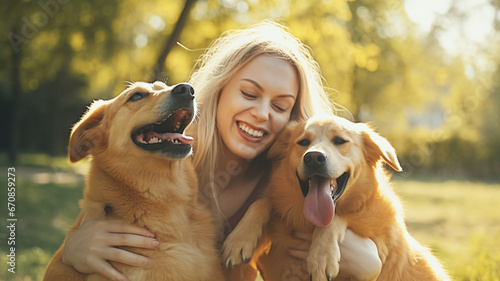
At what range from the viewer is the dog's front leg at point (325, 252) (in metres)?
2.37

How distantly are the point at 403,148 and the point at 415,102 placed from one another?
7.01ft

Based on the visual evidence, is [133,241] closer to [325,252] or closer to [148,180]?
[148,180]

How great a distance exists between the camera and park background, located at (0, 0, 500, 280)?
7.05 meters

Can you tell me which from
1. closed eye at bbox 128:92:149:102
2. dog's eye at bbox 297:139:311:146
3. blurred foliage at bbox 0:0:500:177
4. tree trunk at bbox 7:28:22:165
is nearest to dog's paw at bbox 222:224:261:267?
dog's eye at bbox 297:139:311:146

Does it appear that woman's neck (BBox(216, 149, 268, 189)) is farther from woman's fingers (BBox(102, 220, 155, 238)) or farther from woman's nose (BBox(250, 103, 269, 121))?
woman's fingers (BBox(102, 220, 155, 238))

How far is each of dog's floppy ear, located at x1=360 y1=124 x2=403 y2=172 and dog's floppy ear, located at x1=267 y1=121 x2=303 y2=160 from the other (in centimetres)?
50

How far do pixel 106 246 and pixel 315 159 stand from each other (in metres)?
1.28

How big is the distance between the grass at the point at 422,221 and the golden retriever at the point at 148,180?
202 cm

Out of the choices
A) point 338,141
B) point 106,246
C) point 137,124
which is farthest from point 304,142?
point 106,246

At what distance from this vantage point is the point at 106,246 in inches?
96.0

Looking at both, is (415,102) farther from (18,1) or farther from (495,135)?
(18,1)

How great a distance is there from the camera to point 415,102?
19578 mm

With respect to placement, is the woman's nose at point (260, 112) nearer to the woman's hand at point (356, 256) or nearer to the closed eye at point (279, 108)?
the closed eye at point (279, 108)

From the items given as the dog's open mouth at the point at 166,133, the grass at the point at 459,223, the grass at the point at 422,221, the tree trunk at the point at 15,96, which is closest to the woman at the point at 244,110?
the dog's open mouth at the point at 166,133
